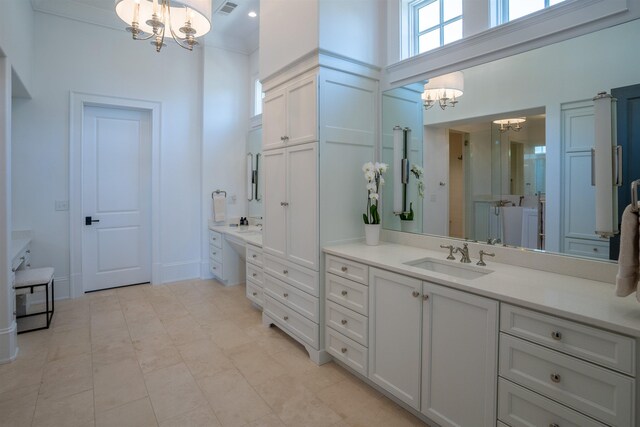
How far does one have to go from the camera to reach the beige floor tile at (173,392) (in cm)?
207

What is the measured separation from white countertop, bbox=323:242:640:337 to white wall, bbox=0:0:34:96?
3.14 metres

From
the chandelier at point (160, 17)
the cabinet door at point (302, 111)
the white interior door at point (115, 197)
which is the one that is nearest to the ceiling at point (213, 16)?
the white interior door at point (115, 197)

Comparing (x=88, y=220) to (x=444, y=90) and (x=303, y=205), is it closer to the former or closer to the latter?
(x=303, y=205)

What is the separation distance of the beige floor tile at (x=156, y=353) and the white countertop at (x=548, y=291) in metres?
1.73

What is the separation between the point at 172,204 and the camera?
15.7ft

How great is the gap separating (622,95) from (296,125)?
1980 mm

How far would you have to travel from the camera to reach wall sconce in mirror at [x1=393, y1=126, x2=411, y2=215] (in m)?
2.67

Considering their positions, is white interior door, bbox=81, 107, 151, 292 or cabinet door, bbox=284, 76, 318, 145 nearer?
cabinet door, bbox=284, 76, 318, 145

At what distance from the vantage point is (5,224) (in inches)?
102

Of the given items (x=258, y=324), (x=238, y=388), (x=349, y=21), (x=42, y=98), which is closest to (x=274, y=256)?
(x=258, y=324)

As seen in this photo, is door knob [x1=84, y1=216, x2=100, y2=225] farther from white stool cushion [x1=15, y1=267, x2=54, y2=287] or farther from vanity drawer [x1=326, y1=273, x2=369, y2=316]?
vanity drawer [x1=326, y1=273, x2=369, y2=316]

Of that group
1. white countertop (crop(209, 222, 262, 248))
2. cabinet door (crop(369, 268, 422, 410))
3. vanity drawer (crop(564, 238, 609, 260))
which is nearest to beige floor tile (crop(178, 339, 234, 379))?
white countertop (crop(209, 222, 262, 248))

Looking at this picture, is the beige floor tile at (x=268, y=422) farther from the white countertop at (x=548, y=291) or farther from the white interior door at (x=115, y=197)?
the white interior door at (x=115, y=197)

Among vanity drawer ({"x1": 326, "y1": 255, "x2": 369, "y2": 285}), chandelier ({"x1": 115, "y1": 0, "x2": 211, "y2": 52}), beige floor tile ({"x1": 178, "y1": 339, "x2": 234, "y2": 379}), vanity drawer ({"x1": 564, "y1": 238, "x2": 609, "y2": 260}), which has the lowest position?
beige floor tile ({"x1": 178, "y1": 339, "x2": 234, "y2": 379})
